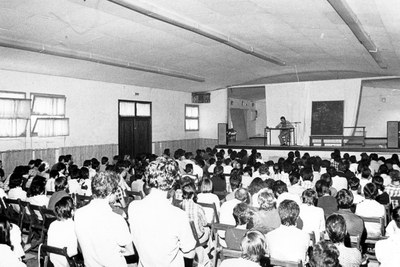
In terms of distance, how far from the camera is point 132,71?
11.2 m

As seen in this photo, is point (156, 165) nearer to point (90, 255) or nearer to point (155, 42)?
point (90, 255)

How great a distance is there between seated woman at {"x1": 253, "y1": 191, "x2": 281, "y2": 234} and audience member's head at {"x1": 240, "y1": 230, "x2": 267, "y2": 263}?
1.33 metres

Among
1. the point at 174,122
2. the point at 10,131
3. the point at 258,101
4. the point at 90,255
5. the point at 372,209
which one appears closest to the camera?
the point at 90,255

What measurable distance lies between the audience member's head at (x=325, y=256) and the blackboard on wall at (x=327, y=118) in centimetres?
1286

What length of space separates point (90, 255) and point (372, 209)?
10.2ft

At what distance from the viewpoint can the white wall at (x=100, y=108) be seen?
31.5 feet

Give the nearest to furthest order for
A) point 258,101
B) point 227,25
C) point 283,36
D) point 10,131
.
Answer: point 227,25 → point 283,36 → point 10,131 → point 258,101

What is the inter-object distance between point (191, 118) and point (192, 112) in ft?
1.01

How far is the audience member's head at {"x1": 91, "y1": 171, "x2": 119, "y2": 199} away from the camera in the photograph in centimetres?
252

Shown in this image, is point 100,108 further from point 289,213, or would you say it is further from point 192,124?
point 289,213

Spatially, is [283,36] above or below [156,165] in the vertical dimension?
above

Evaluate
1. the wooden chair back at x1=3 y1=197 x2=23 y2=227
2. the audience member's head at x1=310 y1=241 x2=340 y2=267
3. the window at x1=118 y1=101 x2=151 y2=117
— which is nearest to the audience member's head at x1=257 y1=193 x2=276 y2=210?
the audience member's head at x1=310 y1=241 x2=340 y2=267

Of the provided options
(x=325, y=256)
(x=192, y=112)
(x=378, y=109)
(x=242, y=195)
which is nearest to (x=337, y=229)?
(x=325, y=256)

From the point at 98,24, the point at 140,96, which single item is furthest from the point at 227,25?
the point at 140,96
